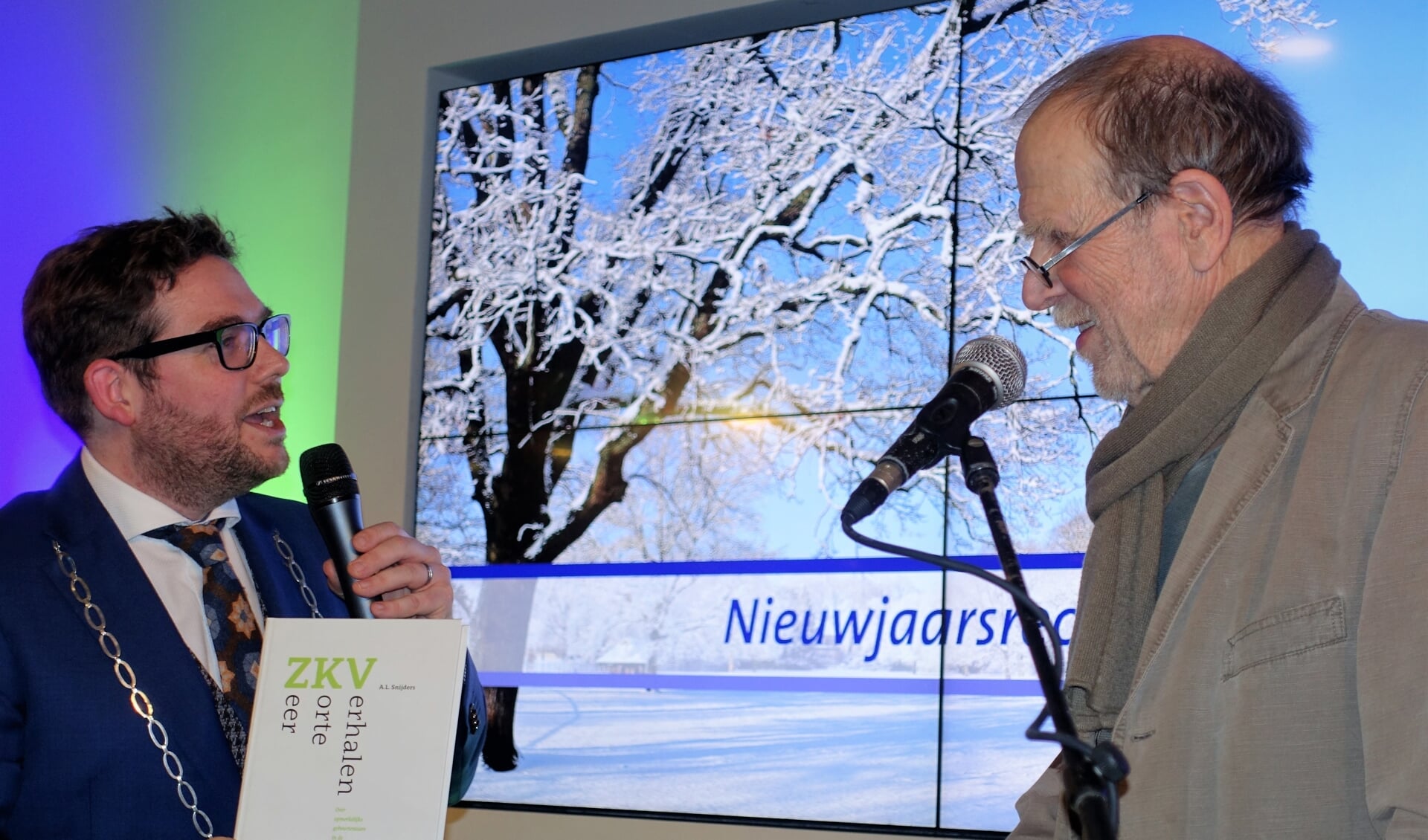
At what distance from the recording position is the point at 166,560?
2230 mm

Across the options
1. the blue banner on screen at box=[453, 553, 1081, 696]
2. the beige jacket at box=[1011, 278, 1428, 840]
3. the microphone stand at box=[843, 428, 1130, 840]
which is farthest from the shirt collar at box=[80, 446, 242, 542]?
the blue banner on screen at box=[453, 553, 1081, 696]

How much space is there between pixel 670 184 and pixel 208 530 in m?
2.27

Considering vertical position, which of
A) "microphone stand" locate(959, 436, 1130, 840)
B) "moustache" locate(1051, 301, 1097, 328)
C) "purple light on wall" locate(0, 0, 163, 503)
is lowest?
"microphone stand" locate(959, 436, 1130, 840)

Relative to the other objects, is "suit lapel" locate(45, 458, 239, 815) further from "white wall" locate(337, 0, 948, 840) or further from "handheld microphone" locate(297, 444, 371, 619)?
"white wall" locate(337, 0, 948, 840)

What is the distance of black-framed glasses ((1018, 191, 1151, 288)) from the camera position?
1522 mm

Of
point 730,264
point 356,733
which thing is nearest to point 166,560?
point 356,733

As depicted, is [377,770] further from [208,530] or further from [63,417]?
[63,417]

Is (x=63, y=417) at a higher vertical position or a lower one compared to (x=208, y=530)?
higher

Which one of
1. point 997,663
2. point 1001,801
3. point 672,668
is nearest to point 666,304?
point 672,668

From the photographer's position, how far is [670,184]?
4.20 m

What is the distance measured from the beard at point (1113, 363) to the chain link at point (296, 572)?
1.42m

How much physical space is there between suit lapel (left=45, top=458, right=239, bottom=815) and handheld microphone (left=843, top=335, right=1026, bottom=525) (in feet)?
3.95

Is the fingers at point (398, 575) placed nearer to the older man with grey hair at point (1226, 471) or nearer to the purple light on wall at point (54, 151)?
the older man with grey hair at point (1226, 471)

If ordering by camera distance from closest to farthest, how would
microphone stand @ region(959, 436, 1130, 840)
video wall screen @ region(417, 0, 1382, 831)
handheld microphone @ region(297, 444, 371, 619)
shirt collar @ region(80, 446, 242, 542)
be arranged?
microphone stand @ region(959, 436, 1130, 840), handheld microphone @ region(297, 444, 371, 619), shirt collar @ region(80, 446, 242, 542), video wall screen @ region(417, 0, 1382, 831)
